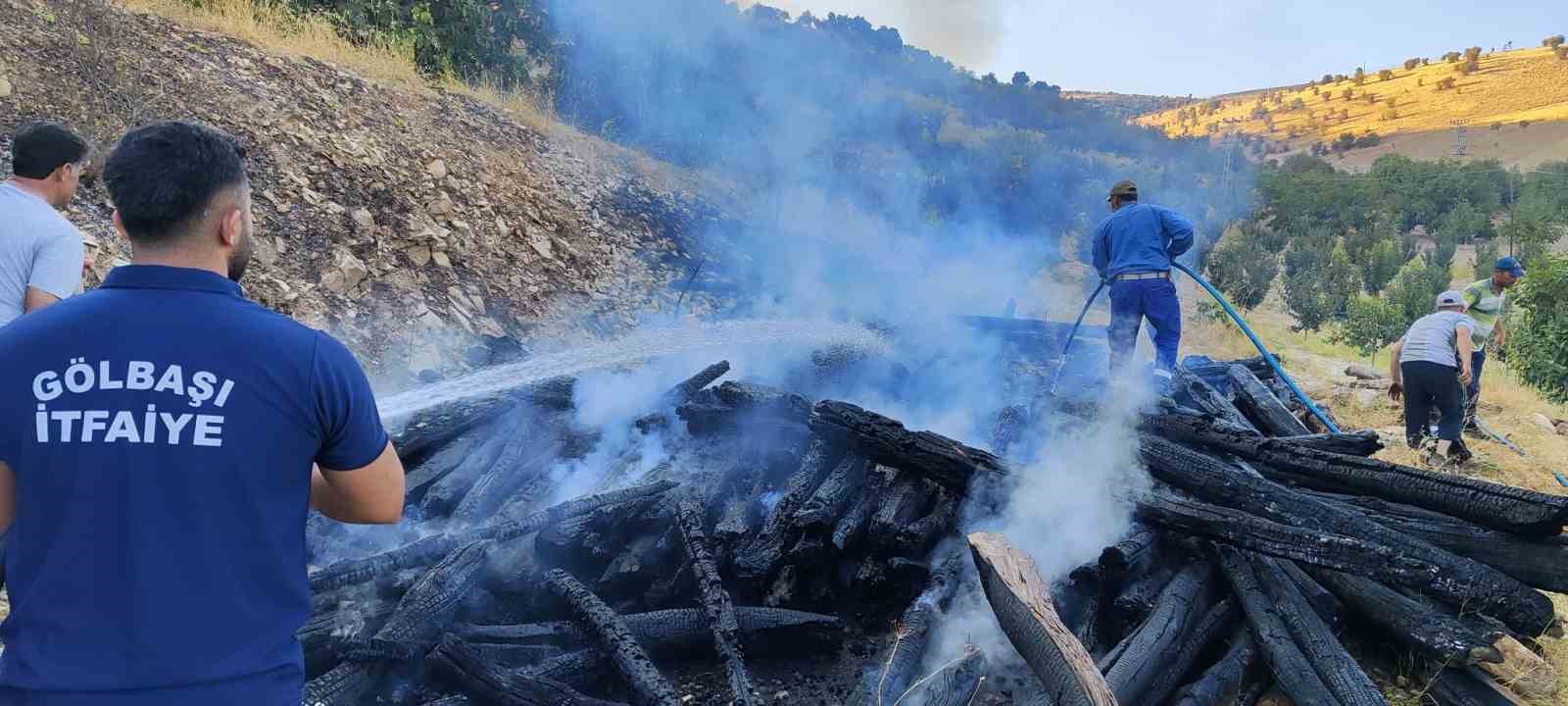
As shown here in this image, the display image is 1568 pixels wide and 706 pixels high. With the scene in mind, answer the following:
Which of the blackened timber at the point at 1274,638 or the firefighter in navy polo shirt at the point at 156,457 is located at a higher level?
the firefighter in navy polo shirt at the point at 156,457

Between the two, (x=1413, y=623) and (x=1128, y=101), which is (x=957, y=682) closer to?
(x=1413, y=623)

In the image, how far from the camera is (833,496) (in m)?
4.43

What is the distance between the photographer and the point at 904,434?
468cm

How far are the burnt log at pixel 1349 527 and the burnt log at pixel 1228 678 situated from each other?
0.47 m

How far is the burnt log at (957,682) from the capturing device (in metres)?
3.12

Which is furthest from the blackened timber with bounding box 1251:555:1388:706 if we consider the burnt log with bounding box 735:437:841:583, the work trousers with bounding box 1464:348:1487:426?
the work trousers with bounding box 1464:348:1487:426

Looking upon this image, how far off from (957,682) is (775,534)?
1277 mm

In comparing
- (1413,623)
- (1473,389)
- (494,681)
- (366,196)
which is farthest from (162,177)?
(1473,389)

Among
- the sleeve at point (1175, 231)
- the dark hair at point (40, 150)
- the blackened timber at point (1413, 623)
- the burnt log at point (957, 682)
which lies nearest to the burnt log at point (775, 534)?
the burnt log at point (957, 682)

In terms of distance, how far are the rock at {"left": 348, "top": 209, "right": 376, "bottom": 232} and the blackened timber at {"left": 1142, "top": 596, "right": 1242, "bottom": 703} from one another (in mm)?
7899

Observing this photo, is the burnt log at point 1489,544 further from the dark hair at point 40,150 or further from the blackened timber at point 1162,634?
the dark hair at point 40,150

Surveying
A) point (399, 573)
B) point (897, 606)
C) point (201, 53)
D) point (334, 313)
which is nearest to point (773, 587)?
point (897, 606)

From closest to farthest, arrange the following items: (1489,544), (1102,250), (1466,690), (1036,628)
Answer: (1036,628)
(1466,690)
(1489,544)
(1102,250)

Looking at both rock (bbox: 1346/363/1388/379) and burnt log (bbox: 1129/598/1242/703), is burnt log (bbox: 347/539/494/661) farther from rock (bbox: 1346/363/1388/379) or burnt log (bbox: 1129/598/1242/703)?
rock (bbox: 1346/363/1388/379)
